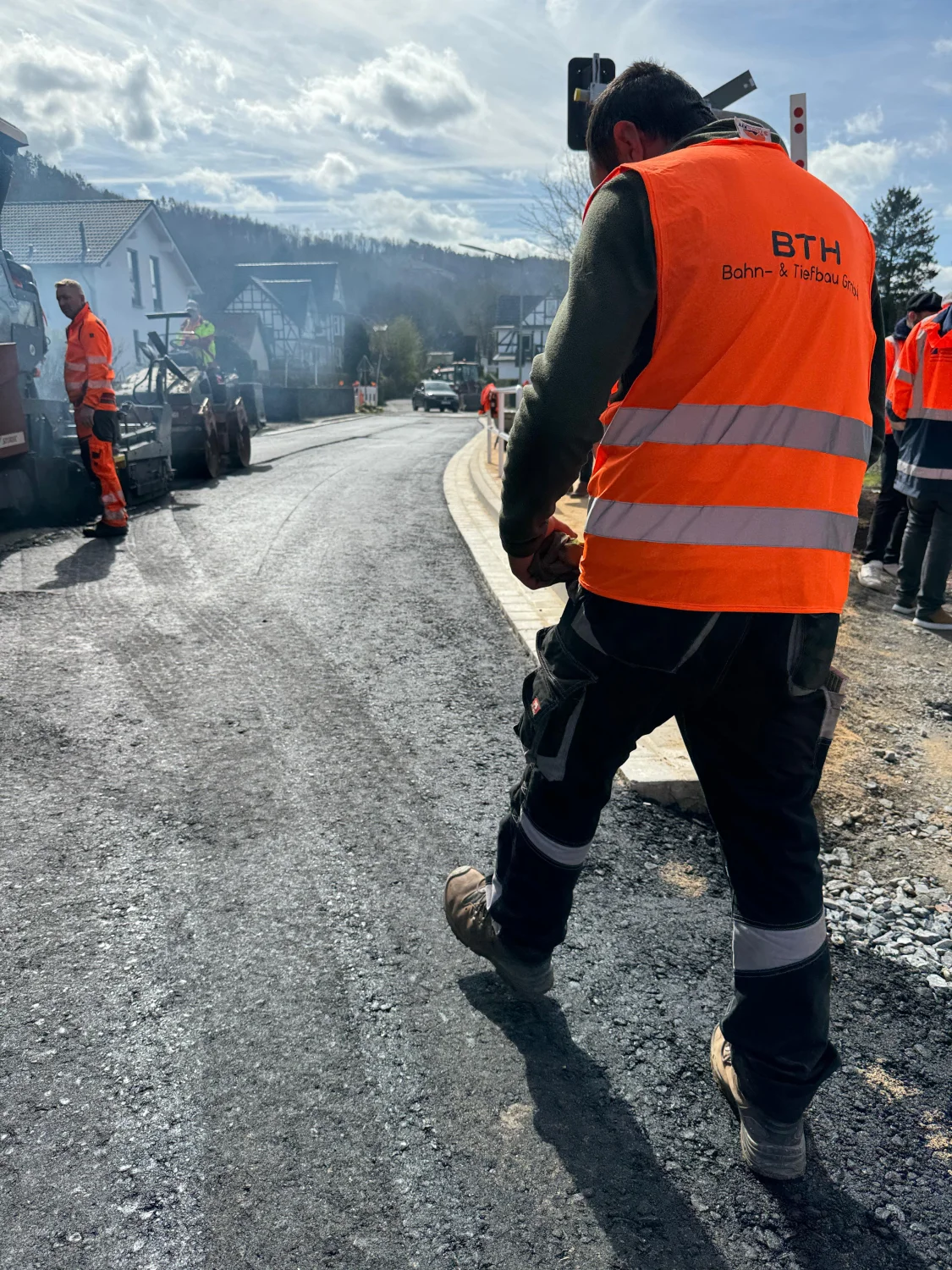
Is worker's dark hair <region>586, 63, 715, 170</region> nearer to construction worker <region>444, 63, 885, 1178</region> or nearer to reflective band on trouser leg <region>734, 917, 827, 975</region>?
construction worker <region>444, 63, 885, 1178</region>

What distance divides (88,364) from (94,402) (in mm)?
317

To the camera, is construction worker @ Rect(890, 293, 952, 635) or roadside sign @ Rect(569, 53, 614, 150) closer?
construction worker @ Rect(890, 293, 952, 635)

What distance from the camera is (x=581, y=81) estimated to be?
693cm

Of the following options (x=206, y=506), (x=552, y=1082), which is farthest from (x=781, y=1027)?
(x=206, y=506)

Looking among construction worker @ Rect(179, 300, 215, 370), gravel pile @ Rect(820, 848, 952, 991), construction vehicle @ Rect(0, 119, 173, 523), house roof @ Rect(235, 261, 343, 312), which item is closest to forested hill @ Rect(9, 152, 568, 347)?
house roof @ Rect(235, 261, 343, 312)

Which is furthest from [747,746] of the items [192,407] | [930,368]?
[192,407]

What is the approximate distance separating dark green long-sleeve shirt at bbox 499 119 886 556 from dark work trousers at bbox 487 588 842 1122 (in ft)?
0.91

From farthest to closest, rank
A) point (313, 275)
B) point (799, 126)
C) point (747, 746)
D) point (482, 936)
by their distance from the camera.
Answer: point (313, 275) → point (799, 126) → point (482, 936) → point (747, 746)

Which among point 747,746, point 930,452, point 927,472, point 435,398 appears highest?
point 930,452

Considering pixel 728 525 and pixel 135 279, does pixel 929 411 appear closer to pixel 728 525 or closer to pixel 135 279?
pixel 728 525

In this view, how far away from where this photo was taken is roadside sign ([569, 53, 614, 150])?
6.84m

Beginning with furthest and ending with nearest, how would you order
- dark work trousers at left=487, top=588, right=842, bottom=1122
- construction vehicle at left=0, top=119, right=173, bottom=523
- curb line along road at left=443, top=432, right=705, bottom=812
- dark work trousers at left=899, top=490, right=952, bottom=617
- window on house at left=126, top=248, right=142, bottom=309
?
1. window on house at left=126, top=248, right=142, bottom=309
2. construction vehicle at left=0, top=119, right=173, bottom=523
3. dark work trousers at left=899, top=490, right=952, bottom=617
4. curb line along road at left=443, top=432, right=705, bottom=812
5. dark work trousers at left=487, top=588, right=842, bottom=1122

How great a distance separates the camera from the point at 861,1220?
5.79ft

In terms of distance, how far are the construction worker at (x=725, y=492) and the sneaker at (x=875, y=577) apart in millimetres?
5714
